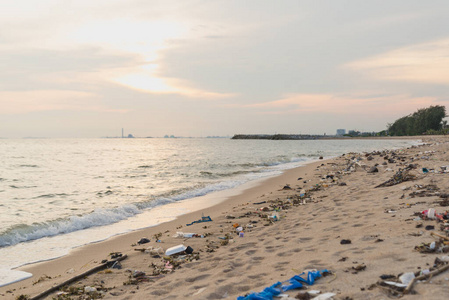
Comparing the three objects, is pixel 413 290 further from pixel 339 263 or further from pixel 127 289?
pixel 127 289

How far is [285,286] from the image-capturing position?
10.6 ft

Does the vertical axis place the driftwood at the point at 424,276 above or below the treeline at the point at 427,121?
below

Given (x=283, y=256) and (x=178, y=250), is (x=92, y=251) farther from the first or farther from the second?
(x=283, y=256)

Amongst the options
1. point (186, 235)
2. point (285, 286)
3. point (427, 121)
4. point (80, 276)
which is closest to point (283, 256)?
point (285, 286)

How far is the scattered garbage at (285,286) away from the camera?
3051 millimetres

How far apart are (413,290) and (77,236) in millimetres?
7741

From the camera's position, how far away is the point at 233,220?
7996 millimetres

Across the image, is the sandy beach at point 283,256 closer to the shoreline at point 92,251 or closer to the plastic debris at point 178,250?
the shoreline at point 92,251

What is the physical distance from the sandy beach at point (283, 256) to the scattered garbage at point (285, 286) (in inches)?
3.0

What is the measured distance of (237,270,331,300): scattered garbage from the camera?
3.05m

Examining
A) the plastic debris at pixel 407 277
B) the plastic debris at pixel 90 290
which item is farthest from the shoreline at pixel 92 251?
the plastic debris at pixel 407 277

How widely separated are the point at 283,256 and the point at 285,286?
1.39m

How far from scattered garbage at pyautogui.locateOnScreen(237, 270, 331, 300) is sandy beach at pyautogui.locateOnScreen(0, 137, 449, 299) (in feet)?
0.25

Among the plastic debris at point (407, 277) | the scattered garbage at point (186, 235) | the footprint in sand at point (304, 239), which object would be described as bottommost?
the scattered garbage at point (186, 235)
